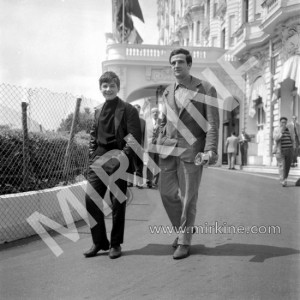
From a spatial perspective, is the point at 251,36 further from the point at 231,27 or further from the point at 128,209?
the point at 128,209

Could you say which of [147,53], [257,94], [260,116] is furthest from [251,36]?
[147,53]

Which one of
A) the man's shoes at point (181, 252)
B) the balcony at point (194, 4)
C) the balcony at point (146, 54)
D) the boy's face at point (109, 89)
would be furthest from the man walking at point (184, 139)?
the balcony at point (194, 4)

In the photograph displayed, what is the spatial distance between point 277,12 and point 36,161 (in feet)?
42.1

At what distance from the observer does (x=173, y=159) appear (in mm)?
4008

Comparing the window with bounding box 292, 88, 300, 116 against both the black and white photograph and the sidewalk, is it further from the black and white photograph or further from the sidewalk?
the black and white photograph

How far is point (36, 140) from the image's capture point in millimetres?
5875

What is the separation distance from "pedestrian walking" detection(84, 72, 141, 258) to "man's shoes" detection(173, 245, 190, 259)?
0.57m

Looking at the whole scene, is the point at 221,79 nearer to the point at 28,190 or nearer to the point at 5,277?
the point at 28,190

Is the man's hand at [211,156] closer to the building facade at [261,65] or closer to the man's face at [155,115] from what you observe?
the man's face at [155,115]

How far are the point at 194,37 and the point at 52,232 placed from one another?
3355 centimetres

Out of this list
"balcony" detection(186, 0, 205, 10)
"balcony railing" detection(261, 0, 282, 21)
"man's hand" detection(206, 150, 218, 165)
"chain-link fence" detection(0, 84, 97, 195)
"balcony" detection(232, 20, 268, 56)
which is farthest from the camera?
"balcony" detection(186, 0, 205, 10)

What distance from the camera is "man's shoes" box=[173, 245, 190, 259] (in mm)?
3762

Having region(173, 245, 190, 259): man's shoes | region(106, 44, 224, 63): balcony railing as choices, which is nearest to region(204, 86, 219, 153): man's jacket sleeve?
region(173, 245, 190, 259): man's shoes

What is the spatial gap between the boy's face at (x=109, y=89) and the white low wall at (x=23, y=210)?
1.79 m
